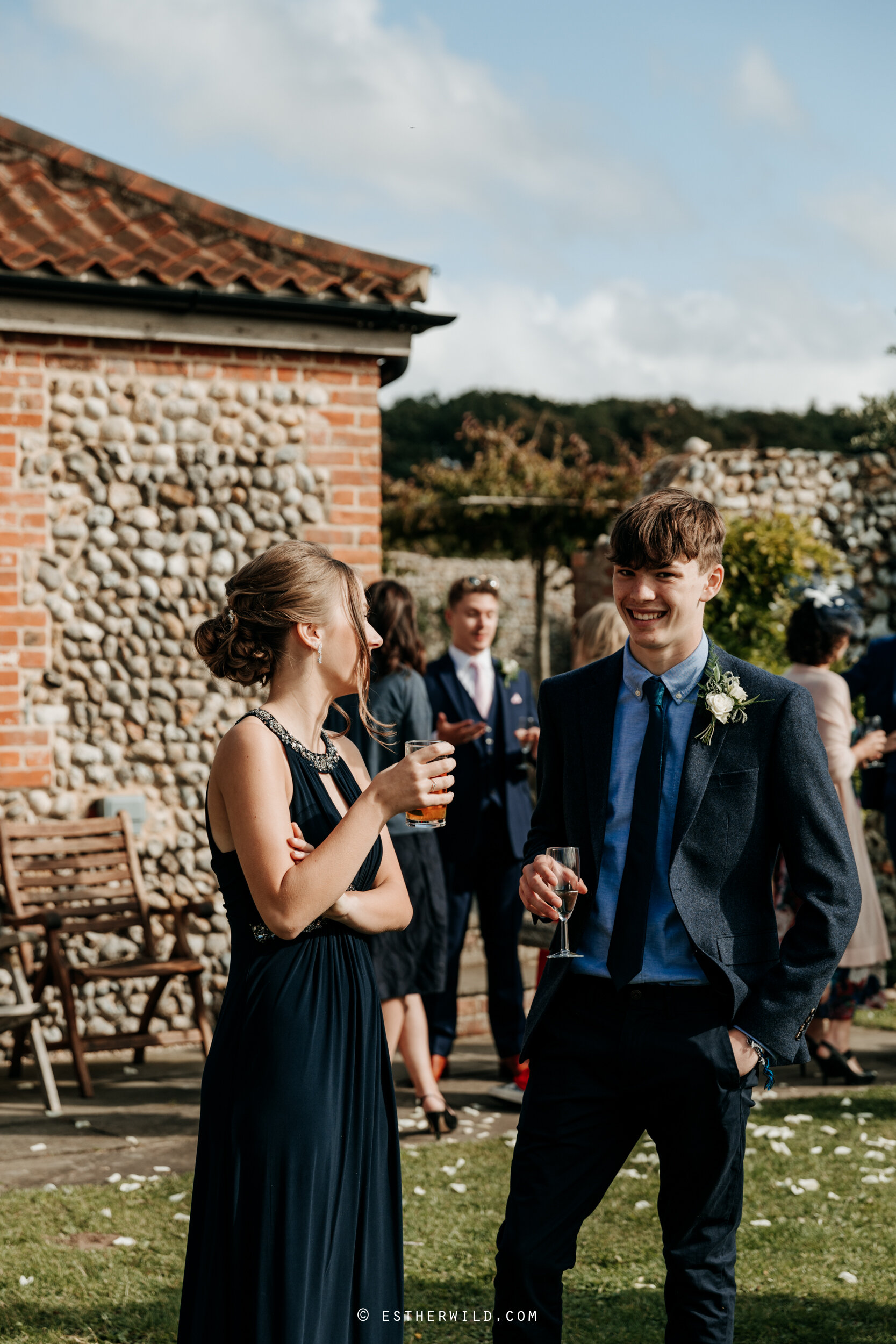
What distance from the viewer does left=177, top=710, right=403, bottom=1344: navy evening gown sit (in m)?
2.38

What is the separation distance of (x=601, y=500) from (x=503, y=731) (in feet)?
45.9

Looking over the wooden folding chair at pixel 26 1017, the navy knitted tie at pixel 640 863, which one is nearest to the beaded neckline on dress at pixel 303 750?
the navy knitted tie at pixel 640 863

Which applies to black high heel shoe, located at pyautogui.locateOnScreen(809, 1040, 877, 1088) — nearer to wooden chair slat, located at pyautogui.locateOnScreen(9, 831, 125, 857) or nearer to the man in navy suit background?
the man in navy suit background

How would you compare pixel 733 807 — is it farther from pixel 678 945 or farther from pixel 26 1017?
pixel 26 1017

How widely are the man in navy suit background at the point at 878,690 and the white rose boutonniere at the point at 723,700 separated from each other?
133 inches

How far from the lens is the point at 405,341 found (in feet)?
22.7

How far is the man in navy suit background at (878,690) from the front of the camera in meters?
5.82

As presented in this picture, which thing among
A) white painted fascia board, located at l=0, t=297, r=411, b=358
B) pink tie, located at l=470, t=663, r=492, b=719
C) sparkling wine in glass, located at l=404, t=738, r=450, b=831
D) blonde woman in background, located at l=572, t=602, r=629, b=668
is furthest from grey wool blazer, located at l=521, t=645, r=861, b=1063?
white painted fascia board, located at l=0, t=297, r=411, b=358

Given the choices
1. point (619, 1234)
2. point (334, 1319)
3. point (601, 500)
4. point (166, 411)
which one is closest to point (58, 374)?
point (166, 411)

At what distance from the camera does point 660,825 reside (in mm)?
2545

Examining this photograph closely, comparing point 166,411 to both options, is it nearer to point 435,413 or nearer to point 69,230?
point 69,230

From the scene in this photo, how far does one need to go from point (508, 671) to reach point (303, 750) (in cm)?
333

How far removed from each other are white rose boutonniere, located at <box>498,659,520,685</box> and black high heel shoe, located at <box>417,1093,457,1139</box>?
73.4 inches

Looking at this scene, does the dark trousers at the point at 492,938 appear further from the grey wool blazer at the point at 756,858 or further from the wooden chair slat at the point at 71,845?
the grey wool blazer at the point at 756,858
